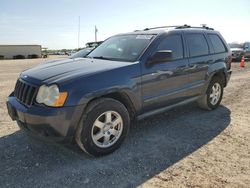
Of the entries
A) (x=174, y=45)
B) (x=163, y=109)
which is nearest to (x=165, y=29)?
(x=174, y=45)

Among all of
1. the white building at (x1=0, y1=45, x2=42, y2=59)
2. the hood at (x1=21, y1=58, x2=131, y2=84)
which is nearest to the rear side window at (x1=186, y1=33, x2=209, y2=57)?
the hood at (x1=21, y1=58, x2=131, y2=84)

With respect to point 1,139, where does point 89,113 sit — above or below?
above

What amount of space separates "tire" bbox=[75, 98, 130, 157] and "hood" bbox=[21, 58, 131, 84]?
466mm

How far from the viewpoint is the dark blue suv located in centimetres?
352

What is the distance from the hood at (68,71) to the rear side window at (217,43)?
2.78 meters

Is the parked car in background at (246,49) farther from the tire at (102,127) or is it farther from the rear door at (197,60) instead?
the tire at (102,127)

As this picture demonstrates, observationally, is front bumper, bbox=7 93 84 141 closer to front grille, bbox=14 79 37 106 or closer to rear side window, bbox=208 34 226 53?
front grille, bbox=14 79 37 106

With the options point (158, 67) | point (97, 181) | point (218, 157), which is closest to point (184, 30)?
point (158, 67)

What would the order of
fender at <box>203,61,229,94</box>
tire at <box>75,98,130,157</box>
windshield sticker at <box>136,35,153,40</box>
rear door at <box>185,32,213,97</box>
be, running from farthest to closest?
1. fender at <box>203,61,229,94</box>
2. rear door at <box>185,32,213,97</box>
3. windshield sticker at <box>136,35,153,40</box>
4. tire at <box>75,98,130,157</box>

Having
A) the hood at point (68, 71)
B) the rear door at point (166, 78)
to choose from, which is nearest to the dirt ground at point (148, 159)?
the rear door at point (166, 78)

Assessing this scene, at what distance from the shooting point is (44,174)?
346 cm

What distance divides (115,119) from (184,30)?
8.23 feet

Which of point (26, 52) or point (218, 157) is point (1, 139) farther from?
point (26, 52)

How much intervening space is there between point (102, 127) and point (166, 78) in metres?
1.51
